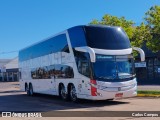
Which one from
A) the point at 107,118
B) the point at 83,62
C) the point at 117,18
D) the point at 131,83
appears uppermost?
the point at 117,18

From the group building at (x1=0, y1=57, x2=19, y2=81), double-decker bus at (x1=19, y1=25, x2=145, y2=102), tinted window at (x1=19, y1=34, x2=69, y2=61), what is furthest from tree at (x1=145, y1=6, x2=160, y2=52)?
building at (x1=0, y1=57, x2=19, y2=81)

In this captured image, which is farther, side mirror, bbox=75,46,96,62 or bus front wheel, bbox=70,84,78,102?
bus front wheel, bbox=70,84,78,102

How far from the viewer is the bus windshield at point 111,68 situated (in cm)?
1753

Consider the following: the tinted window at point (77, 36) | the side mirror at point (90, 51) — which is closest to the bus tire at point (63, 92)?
the tinted window at point (77, 36)

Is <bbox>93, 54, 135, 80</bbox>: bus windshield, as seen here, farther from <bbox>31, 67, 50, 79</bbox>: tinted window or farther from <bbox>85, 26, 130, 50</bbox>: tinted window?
<bbox>31, 67, 50, 79</bbox>: tinted window

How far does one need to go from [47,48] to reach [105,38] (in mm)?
6104

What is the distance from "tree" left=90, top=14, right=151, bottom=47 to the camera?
36.7 m

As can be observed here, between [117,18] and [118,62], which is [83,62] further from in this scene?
[117,18]

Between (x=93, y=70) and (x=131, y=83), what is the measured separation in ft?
6.72

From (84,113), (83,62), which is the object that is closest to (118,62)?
(83,62)

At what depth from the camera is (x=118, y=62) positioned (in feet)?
59.1

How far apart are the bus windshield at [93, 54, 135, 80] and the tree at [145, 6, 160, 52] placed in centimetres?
1553

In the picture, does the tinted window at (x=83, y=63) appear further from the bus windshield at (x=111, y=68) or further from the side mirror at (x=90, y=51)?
the bus windshield at (x=111, y=68)

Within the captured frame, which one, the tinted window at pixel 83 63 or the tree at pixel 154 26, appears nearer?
the tinted window at pixel 83 63
